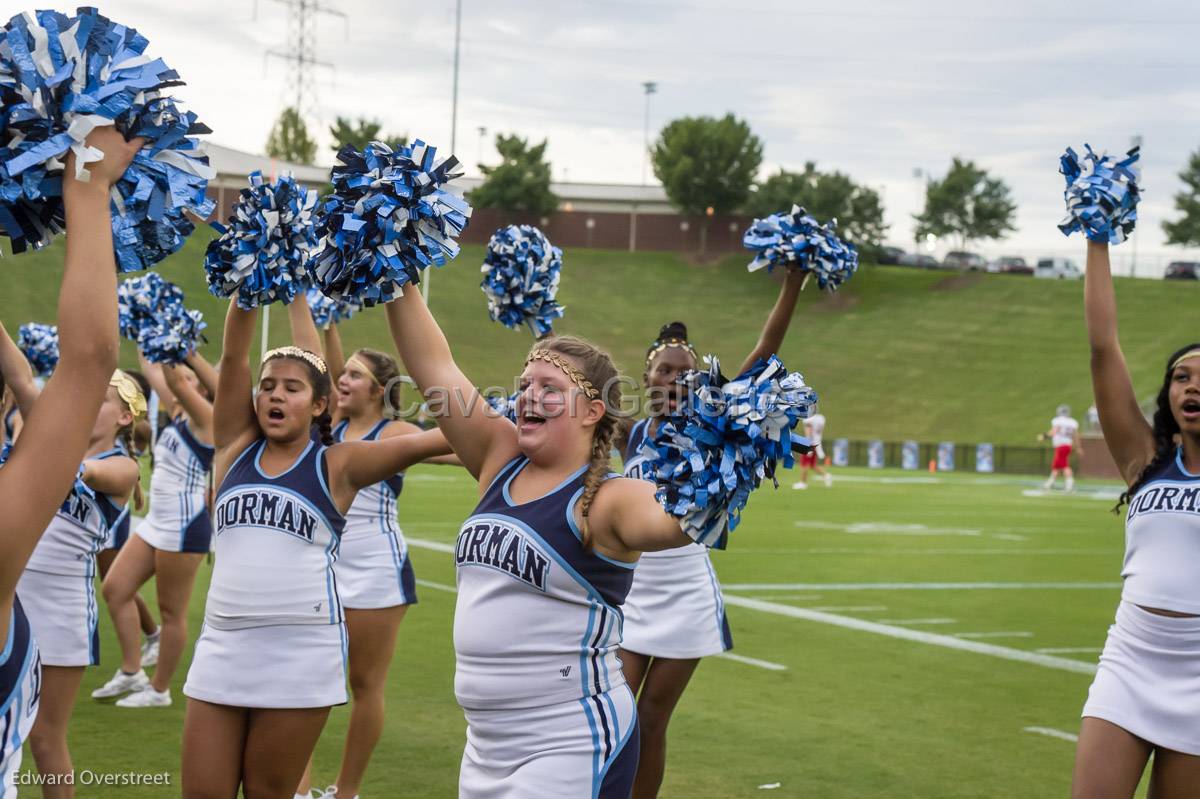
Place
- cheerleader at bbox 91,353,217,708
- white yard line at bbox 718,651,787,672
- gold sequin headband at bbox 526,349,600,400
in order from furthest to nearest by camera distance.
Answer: white yard line at bbox 718,651,787,672 → cheerleader at bbox 91,353,217,708 → gold sequin headband at bbox 526,349,600,400

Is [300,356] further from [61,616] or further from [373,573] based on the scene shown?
[373,573]

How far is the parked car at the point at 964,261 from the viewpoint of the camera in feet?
189

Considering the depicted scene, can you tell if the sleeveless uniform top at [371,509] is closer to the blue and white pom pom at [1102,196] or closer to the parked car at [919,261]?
the blue and white pom pom at [1102,196]

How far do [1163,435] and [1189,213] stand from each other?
59.6 m

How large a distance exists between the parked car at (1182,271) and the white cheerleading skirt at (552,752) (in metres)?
56.3

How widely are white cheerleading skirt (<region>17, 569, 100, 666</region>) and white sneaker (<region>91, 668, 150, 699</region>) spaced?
84.0 inches

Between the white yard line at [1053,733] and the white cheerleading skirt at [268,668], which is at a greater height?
the white cheerleading skirt at [268,668]

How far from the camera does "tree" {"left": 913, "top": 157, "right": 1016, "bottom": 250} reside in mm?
57031

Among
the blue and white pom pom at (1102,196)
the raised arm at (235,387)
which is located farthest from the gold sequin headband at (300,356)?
the blue and white pom pom at (1102,196)

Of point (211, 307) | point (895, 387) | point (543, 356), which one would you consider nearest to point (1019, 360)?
point (895, 387)

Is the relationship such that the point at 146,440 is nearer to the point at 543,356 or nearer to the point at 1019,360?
the point at 543,356

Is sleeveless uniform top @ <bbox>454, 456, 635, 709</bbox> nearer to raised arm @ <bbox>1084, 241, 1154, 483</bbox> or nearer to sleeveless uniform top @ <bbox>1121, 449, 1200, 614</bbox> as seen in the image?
sleeveless uniform top @ <bbox>1121, 449, 1200, 614</bbox>

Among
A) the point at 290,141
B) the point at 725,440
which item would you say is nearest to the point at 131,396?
the point at 725,440

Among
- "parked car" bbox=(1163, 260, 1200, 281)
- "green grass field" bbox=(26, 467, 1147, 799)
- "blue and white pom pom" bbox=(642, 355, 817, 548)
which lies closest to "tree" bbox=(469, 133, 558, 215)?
"parked car" bbox=(1163, 260, 1200, 281)
